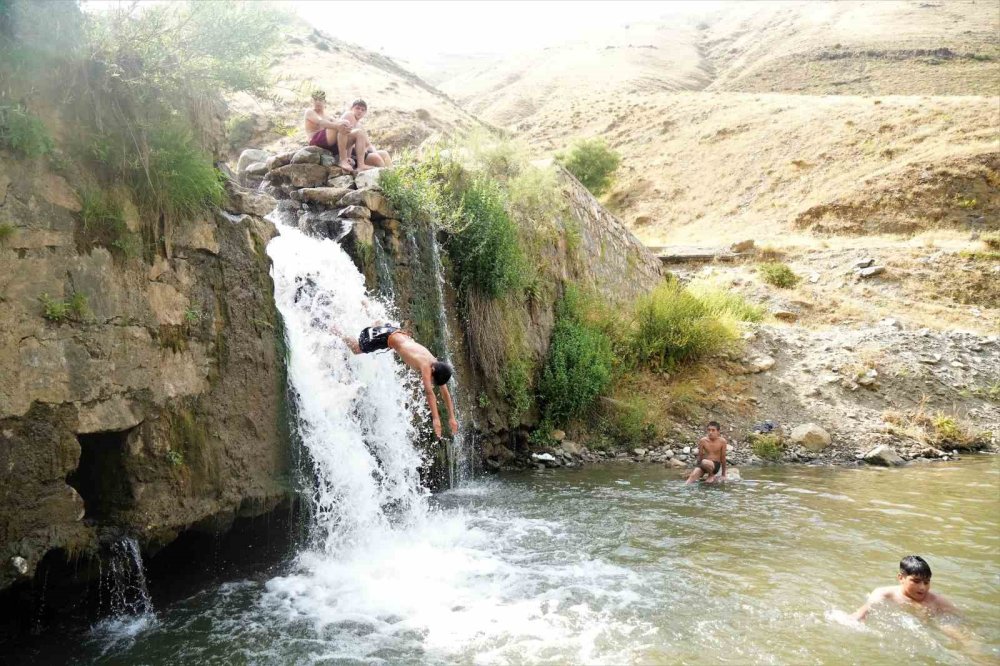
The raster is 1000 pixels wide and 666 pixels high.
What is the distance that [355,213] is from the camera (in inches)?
301

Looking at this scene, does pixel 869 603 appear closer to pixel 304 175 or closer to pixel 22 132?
pixel 22 132

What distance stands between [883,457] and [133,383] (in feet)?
32.0

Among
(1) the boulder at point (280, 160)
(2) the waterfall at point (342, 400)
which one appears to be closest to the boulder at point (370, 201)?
(2) the waterfall at point (342, 400)

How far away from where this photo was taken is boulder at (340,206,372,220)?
7645 mm

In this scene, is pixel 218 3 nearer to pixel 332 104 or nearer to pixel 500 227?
pixel 500 227

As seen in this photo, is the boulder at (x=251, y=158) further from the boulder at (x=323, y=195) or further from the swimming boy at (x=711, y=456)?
the swimming boy at (x=711, y=456)

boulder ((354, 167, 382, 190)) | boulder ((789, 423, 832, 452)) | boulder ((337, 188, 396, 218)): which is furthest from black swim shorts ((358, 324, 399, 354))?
boulder ((789, 423, 832, 452))

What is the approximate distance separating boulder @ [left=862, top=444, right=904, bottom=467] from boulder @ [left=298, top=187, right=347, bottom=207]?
8294mm

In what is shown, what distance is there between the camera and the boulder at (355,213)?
25.1 ft

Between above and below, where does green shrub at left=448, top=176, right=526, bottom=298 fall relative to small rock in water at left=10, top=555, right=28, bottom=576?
above

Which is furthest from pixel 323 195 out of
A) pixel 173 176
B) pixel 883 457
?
pixel 883 457

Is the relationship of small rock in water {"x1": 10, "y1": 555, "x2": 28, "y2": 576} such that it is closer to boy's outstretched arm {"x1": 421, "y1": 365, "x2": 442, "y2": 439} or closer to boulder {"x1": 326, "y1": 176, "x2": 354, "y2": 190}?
boy's outstretched arm {"x1": 421, "y1": 365, "x2": 442, "y2": 439}

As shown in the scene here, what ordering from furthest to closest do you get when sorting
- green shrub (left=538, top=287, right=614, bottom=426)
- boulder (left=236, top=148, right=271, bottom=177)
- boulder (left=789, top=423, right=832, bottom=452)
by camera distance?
boulder (left=789, top=423, right=832, bottom=452), green shrub (left=538, top=287, right=614, bottom=426), boulder (left=236, top=148, right=271, bottom=177)

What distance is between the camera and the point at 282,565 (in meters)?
5.84
